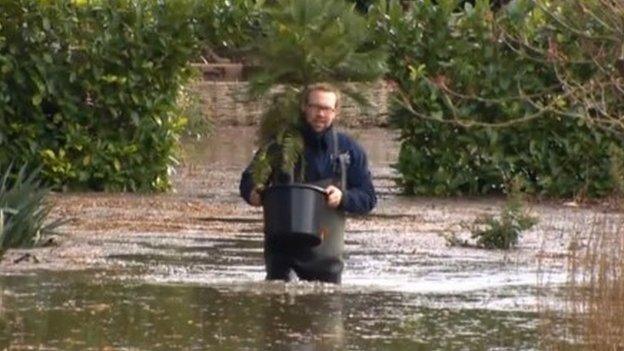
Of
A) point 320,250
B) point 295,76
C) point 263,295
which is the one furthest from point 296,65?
point 263,295

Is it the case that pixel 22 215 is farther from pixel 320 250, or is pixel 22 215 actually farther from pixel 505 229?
pixel 505 229

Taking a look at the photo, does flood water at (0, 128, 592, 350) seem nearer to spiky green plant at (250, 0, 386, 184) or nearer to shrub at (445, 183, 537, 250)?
shrub at (445, 183, 537, 250)

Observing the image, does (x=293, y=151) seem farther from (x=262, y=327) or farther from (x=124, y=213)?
(x=124, y=213)

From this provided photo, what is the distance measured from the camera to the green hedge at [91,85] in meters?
19.5

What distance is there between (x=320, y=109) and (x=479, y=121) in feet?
27.6

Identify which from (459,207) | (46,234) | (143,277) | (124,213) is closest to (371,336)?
(143,277)

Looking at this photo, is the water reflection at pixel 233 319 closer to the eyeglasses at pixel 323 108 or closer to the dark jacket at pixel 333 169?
the dark jacket at pixel 333 169

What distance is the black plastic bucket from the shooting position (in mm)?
11688

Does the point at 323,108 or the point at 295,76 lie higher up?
the point at 295,76

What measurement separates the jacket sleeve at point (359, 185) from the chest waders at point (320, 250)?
0.05m

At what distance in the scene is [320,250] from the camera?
1202 centimetres

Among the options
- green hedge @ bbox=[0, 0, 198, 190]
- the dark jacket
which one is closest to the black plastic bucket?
the dark jacket

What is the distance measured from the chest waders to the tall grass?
227cm

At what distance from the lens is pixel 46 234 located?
48.3 feet
